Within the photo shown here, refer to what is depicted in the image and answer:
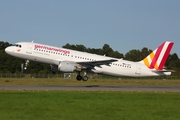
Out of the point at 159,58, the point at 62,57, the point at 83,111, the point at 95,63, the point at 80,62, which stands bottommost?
the point at 83,111

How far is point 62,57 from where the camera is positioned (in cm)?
4619

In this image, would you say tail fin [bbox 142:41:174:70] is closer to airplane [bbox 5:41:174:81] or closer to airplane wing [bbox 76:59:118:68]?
airplane [bbox 5:41:174:81]

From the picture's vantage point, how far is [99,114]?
Result: 1642 cm

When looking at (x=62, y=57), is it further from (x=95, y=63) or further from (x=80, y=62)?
(x=95, y=63)

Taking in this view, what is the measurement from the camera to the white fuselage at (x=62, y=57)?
45406 mm

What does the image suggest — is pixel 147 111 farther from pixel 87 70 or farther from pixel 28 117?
pixel 87 70

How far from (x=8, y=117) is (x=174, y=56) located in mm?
149768

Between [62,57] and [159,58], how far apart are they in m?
14.3

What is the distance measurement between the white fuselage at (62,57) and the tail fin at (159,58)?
1.66 meters

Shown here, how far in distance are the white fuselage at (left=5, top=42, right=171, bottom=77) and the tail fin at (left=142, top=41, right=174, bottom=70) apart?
166 cm

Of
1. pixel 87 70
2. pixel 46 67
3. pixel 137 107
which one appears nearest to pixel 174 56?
pixel 46 67

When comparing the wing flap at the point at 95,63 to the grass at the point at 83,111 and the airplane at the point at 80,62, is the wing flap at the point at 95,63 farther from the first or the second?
the grass at the point at 83,111

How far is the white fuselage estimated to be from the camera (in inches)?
1788

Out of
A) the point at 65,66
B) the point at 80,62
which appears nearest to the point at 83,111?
the point at 65,66
